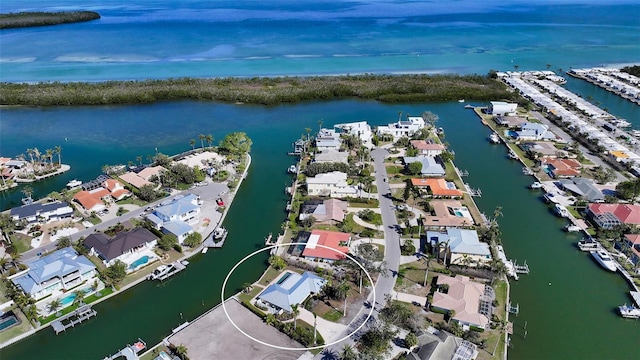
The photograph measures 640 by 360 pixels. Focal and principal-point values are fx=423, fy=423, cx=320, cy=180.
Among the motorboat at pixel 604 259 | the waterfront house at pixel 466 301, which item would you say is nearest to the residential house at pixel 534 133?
the motorboat at pixel 604 259

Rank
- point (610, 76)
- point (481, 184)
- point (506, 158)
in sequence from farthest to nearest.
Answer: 1. point (610, 76)
2. point (506, 158)
3. point (481, 184)

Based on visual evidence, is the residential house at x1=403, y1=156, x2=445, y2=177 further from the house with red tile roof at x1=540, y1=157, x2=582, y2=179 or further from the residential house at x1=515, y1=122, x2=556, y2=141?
the residential house at x1=515, y1=122, x2=556, y2=141

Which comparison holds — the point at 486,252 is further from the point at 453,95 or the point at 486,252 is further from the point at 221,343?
the point at 453,95

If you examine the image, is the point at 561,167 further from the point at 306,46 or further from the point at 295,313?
the point at 306,46

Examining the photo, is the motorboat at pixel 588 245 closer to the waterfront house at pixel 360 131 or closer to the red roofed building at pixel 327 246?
the red roofed building at pixel 327 246

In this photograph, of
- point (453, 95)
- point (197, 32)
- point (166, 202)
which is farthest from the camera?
point (197, 32)

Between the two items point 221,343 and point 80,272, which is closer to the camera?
point 221,343

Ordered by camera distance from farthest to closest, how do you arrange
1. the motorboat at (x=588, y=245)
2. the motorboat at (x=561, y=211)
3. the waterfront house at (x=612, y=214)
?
the motorboat at (x=561, y=211), the waterfront house at (x=612, y=214), the motorboat at (x=588, y=245)

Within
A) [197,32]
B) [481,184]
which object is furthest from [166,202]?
[197,32]
